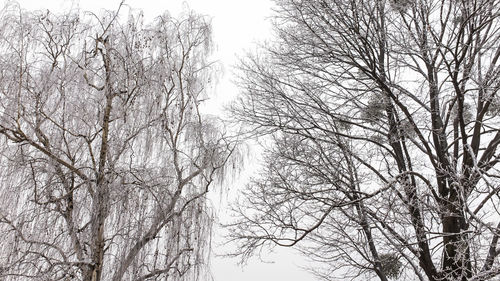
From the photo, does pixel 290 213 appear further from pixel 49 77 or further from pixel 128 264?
pixel 49 77

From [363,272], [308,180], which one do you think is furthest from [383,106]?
[363,272]

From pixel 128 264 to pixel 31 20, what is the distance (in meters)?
3.49

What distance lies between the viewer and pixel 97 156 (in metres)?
5.25

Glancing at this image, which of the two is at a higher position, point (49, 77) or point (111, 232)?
point (49, 77)

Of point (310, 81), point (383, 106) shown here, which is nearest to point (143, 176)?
point (310, 81)

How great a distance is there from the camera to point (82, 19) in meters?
5.96

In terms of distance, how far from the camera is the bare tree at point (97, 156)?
4.62 meters

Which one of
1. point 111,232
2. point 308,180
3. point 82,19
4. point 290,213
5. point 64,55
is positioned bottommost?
point 111,232

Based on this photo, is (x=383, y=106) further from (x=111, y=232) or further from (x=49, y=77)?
(x=49, y=77)

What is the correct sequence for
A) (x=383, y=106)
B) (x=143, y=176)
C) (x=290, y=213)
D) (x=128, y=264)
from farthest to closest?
(x=383, y=106) → (x=290, y=213) → (x=143, y=176) → (x=128, y=264)

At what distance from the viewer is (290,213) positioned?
5.91 meters

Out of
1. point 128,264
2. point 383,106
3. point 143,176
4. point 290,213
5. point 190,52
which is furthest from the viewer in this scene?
point 190,52

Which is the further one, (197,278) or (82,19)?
(82,19)

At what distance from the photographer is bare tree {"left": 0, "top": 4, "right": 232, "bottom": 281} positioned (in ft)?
15.1
